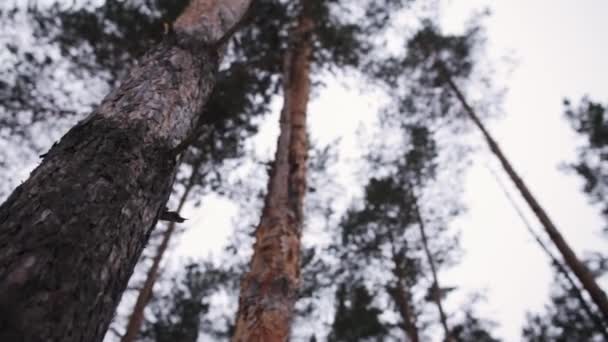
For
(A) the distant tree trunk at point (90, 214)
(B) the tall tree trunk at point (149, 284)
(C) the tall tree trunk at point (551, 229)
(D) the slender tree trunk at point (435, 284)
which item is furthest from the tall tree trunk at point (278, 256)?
(D) the slender tree trunk at point (435, 284)

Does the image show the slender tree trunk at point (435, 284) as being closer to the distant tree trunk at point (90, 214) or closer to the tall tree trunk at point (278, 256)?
the tall tree trunk at point (278, 256)

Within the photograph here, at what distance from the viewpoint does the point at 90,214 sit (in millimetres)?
1220

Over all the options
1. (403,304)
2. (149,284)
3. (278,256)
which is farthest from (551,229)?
(149,284)

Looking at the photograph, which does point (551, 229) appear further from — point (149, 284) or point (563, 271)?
point (149, 284)

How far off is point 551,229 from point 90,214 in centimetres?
860

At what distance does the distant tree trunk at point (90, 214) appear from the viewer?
3.22ft

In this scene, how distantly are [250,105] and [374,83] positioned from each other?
3.12 m

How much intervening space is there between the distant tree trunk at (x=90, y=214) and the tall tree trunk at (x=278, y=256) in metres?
1.58

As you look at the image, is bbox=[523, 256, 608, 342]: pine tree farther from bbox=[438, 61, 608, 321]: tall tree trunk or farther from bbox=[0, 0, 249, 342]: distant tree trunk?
bbox=[0, 0, 249, 342]: distant tree trunk

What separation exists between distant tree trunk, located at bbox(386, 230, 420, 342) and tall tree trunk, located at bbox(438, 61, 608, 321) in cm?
→ 496

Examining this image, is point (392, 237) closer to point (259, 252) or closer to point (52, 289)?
point (259, 252)

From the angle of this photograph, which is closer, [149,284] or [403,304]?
[149,284]

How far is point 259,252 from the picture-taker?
355 centimetres

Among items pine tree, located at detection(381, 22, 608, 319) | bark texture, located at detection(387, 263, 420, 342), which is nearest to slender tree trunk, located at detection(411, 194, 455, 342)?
bark texture, located at detection(387, 263, 420, 342)
